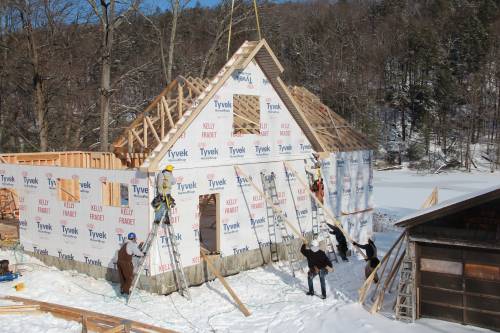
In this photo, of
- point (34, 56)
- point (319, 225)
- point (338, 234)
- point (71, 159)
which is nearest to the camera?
point (338, 234)

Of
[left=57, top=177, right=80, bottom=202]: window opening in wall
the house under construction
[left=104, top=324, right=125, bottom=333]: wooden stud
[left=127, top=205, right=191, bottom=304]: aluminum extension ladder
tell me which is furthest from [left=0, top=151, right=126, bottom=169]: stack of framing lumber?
[left=104, top=324, right=125, bottom=333]: wooden stud

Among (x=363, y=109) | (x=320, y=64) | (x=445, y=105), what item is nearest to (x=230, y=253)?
(x=363, y=109)

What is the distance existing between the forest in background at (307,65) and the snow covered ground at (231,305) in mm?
10334

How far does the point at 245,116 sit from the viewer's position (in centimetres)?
1641

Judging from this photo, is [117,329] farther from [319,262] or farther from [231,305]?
[319,262]

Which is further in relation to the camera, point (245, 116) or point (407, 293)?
point (245, 116)

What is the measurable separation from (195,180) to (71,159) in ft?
25.8

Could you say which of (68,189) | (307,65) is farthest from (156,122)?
(307,65)

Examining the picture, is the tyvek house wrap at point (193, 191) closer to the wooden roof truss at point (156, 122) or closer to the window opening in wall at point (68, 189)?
the window opening in wall at point (68, 189)

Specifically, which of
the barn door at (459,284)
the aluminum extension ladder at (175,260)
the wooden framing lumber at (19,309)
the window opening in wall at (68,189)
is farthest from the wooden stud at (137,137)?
the barn door at (459,284)

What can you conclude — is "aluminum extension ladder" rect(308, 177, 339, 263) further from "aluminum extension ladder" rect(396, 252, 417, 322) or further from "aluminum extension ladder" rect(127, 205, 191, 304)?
"aluminum extension ladder" rect(396, 252, 417, 322)

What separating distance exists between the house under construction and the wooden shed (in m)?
4.79

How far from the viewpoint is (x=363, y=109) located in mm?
54562

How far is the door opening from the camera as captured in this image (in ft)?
53.6
